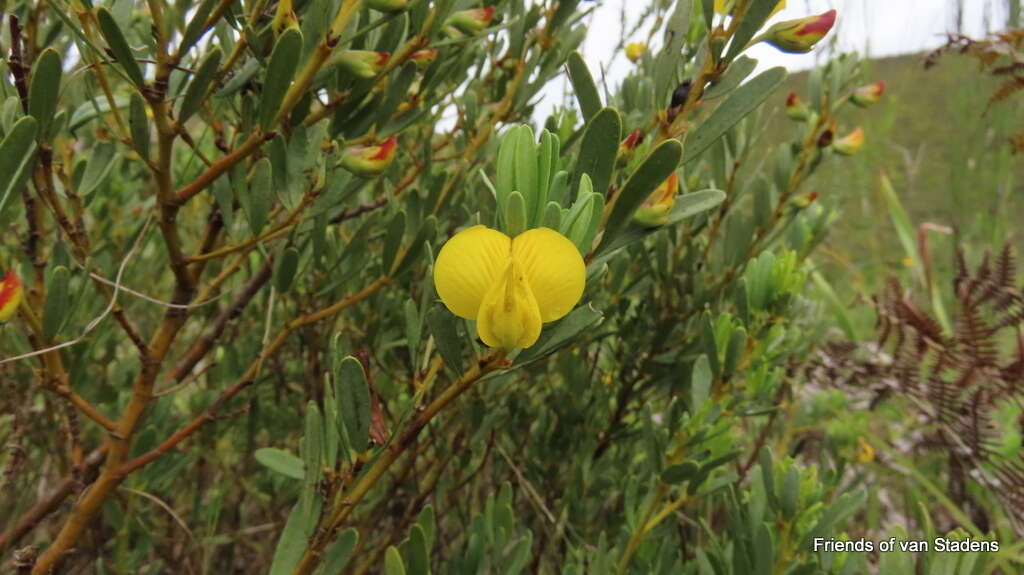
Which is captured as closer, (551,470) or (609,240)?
(609,240)

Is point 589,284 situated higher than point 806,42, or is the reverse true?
point 806,42

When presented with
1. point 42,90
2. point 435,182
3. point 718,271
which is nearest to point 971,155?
point 718,271

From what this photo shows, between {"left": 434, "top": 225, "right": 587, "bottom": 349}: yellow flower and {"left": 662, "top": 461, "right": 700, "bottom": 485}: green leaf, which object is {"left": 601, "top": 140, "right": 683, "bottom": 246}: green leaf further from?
{"left": 662, "top": 461, "right": 700, "bottom": 485}: green leaf

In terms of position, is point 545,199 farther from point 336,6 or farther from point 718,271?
point 718,271

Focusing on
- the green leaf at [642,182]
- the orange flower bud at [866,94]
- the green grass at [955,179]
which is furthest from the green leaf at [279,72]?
the green grass at [955,179]

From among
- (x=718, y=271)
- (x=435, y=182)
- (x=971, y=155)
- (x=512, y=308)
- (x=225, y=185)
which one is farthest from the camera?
(x=971, y=155)

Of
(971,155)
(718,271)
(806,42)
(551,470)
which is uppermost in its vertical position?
(806,42)
